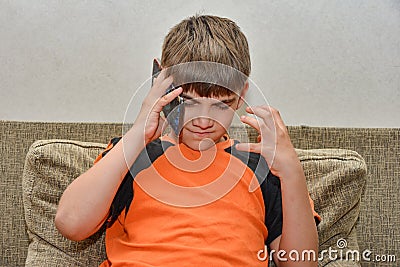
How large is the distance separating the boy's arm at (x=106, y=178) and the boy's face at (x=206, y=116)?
0.14 ft

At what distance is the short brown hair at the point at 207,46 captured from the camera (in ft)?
3.93

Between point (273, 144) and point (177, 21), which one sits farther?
point (177, 21)

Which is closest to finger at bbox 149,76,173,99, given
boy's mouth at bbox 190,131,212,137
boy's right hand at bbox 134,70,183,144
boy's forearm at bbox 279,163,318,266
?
boy's right hand at bbox 134,70,183,144

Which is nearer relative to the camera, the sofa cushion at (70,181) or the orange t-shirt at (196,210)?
the orange t-shirt at (196,210)

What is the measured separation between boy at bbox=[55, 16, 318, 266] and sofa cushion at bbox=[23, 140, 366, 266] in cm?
14

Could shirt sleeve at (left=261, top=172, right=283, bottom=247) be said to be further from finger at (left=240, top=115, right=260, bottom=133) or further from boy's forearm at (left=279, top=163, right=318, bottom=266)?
finger at (left=240, top=115, right=260, bottom=133)

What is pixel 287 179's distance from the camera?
1.23 m

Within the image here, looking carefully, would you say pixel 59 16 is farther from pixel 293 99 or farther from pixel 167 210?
pixel 167 210

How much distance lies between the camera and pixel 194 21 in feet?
4.21

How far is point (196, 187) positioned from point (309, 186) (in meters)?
0.35

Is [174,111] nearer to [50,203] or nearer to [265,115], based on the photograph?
[265,115]

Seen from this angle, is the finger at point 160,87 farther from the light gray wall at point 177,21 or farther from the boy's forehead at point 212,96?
the light gray wall at point 177,21

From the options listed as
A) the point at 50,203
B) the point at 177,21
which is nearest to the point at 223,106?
the point at 50,203

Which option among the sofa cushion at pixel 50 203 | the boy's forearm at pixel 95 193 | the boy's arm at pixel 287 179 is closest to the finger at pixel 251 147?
the boy's arm at pixel 287 179
